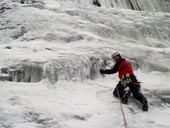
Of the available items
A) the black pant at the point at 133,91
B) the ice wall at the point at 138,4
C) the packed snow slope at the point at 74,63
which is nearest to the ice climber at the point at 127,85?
the black pant at the point at 133,91

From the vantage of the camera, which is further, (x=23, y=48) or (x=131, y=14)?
(x=131, y=14)

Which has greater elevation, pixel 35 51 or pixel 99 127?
pixel 35 51

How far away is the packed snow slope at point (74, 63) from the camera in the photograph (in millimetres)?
5199

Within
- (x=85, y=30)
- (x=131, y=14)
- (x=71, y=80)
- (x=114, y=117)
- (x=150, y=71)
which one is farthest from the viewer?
(x=131, y=14)

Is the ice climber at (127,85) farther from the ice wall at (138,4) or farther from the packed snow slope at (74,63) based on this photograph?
the ice wall at (138,4)

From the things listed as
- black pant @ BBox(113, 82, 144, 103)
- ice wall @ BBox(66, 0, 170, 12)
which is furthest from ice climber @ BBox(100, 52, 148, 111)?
ice wall @ BBox(66, 0, 170, 12)

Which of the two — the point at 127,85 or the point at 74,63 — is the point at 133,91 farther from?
the point at 74,63

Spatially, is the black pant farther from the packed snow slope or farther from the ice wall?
the ice wall

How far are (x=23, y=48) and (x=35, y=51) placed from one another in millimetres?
367

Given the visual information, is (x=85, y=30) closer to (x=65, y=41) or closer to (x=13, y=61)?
(x=65, y=41)

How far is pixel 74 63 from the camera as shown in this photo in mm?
7184

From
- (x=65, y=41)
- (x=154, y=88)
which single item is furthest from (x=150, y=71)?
(x=65, y=41)

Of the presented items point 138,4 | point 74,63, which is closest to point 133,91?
point 74,63

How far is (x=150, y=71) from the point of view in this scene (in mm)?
8141
